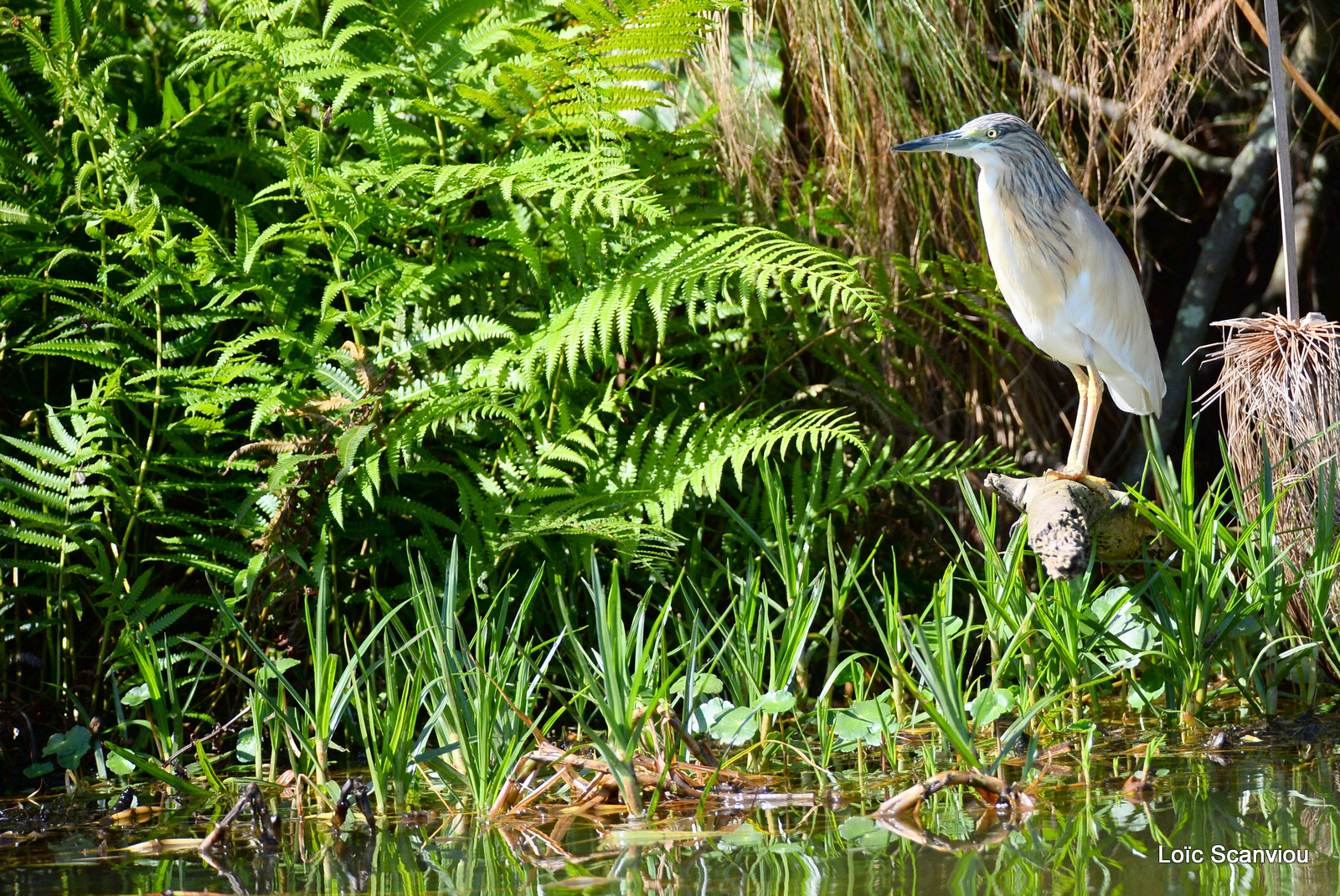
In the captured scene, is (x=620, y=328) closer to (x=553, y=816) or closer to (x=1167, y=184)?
(x=553, y=816)

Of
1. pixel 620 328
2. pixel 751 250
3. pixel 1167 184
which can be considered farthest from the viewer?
pixel 1167 184

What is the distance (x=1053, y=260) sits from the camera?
2.34 metres

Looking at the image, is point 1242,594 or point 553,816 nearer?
point 553,816

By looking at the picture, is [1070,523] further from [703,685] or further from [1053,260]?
[703,685]

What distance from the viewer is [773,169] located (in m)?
3.31

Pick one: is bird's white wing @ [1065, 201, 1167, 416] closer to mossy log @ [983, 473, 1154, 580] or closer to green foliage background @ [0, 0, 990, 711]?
mossy log @ [983, 473, 1154, 580]

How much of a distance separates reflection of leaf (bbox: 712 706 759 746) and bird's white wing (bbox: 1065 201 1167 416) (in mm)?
1078

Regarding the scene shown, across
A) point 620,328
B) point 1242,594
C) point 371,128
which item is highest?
point 371,128

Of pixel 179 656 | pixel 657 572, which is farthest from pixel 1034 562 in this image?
pixel 179 656

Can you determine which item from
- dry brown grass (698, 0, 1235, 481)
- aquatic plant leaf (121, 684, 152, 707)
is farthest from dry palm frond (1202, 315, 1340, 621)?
aquatic plant leaf (121, 684, 152, 707)

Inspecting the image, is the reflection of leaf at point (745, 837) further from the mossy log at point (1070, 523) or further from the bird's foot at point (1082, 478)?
the bird's foot at point (1082, 478)

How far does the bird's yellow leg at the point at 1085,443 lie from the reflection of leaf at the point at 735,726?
82 cm

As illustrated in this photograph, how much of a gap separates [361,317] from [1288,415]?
208cm

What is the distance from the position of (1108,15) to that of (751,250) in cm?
124
